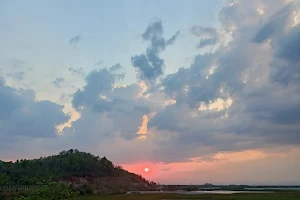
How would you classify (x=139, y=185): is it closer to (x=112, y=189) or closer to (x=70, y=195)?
(x=112, y=189)

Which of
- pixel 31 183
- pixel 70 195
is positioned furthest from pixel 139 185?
pixel 70 195

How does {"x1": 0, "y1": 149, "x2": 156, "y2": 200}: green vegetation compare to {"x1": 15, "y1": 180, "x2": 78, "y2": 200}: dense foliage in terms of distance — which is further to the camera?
{"x1": 0, "y1": 149, "x2": 156, "y2": 200}: green vegetation

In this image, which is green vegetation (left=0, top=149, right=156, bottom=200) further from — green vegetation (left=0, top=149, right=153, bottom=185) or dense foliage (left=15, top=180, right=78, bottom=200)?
dense foliage (left=15, top=180, right=78, bottom=200)

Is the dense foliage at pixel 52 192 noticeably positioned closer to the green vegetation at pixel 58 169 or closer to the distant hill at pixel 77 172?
the green vegetation at pixel 58 169

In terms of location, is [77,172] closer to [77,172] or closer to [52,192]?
[77,172]

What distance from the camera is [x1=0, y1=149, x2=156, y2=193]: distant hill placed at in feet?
Answer: 350

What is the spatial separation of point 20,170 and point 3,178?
72.0 ft

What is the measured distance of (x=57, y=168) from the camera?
136 meters

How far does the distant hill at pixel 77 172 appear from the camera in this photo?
10681cm

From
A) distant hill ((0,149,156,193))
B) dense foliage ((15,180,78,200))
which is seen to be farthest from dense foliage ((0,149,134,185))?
dense foliage ((15,180,78,200))

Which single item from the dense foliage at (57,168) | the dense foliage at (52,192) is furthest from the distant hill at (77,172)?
the dense foliage at (52,192)

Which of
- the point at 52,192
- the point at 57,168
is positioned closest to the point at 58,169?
the point at 57,168

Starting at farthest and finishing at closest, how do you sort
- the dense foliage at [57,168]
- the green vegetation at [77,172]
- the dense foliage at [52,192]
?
the green vegetation at [77,172] < the dense foliage at [57,168] < the dense foliage at [52,192]

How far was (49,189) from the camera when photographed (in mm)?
23203
